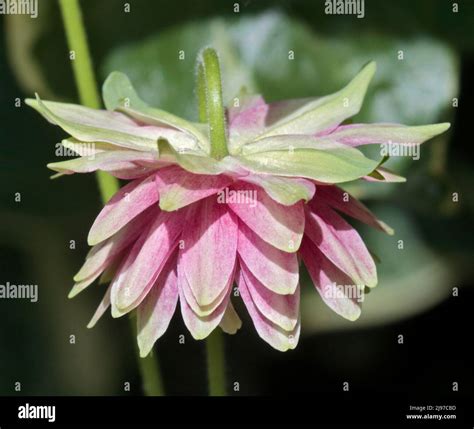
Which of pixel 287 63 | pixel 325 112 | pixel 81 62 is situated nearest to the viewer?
pixel 325 112

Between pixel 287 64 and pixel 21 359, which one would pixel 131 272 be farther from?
pixel 21 359

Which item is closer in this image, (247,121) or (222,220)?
(222,220)

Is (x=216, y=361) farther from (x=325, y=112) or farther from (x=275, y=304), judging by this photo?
(x=325, y=112)

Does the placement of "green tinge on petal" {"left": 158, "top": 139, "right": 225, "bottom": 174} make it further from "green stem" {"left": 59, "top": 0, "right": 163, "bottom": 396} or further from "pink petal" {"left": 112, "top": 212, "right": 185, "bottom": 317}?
"green stem" {"left": 59, "top": 0, "right": 163, "bottom": 396}

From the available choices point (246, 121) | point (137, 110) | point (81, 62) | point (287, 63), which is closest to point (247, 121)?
point (246, 121)

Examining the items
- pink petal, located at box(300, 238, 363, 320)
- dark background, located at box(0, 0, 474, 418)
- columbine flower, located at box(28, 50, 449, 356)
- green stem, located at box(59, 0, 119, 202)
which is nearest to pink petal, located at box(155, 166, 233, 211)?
columbine flower, located at box(28, 50, 449, 356)

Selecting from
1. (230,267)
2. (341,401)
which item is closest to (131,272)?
(230,267)

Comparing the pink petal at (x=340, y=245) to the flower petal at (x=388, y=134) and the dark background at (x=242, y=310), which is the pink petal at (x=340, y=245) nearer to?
the flower petal at (x=388, y=134)
